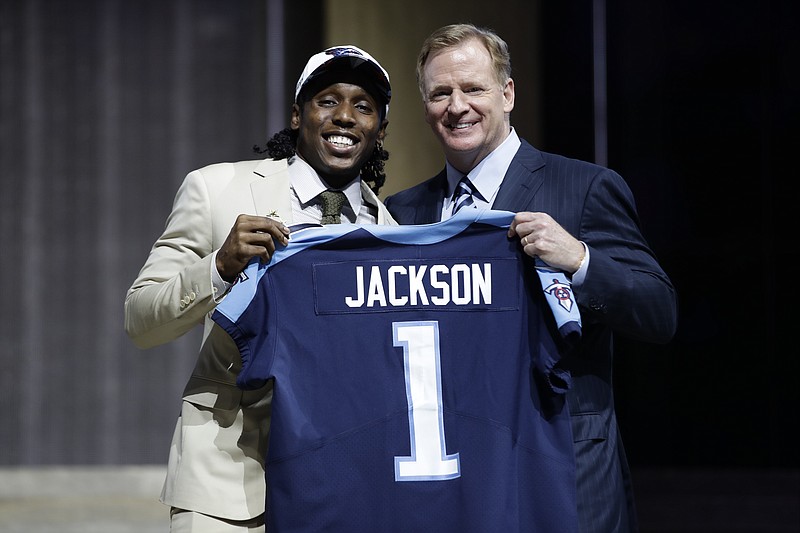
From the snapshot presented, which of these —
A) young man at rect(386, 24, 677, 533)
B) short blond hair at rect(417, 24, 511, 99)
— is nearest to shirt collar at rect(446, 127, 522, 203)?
young man at rect(386, 24, 677, 533)

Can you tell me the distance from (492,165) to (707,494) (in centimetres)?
345

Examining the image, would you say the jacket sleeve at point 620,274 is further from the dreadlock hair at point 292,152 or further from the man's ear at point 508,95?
the dreadlock hair at point 292,152

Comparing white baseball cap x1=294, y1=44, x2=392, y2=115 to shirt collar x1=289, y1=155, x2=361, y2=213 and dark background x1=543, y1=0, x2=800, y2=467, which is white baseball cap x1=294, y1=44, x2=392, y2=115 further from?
dark background x1=543, y1=0, x2=800, y2=467

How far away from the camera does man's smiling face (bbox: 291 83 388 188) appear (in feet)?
6.58

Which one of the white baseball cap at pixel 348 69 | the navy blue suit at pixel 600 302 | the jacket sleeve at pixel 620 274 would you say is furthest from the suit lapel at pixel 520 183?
the white baseball cap at pixel 348 69

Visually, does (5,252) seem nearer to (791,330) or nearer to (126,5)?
(126,5)

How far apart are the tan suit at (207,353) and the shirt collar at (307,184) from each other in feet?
0.16

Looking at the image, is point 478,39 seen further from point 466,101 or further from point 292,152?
point 292,152

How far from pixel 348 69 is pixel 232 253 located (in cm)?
54

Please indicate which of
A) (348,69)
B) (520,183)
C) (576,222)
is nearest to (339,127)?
(348,69)

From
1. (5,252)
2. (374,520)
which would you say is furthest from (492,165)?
(5,252)

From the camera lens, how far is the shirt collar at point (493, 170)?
2.07 meters

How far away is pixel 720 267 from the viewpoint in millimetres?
4805

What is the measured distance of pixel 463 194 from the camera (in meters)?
2.12
